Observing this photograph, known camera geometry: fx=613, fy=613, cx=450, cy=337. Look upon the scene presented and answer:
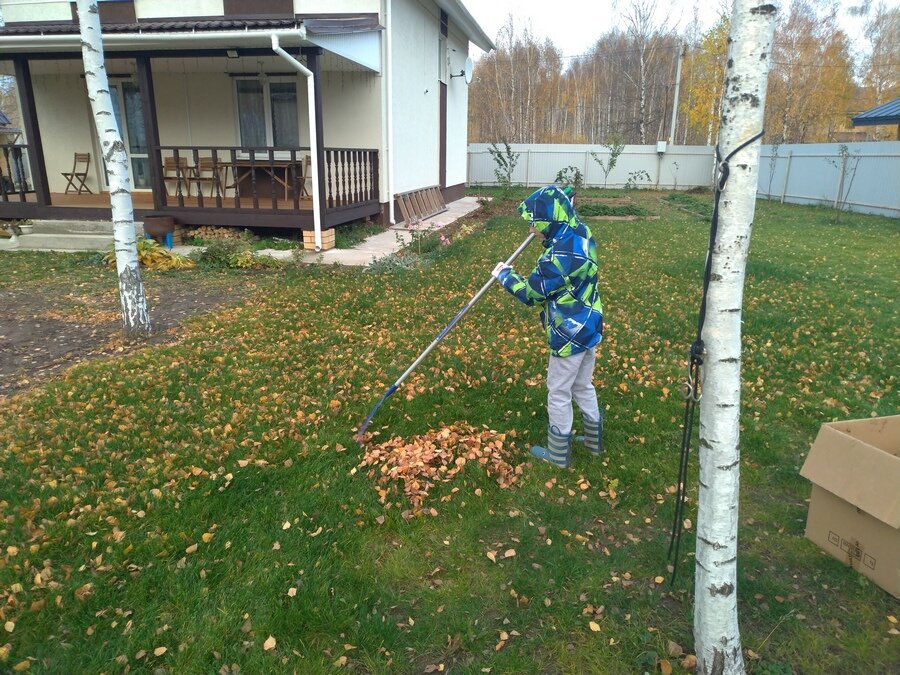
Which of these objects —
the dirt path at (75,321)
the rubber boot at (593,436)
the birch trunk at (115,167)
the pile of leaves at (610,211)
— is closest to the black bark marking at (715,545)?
the rubber boot at (593,436)

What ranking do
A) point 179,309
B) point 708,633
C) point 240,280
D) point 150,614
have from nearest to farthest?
point 708,633 → point 150,614 → point 179,309 → point 240,280

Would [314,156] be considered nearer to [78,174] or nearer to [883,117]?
[78,174]

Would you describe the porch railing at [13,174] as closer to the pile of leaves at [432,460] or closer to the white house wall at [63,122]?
the white house wall at [63,122]

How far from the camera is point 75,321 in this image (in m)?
6.54

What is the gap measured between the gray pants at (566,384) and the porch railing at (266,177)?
7.22m

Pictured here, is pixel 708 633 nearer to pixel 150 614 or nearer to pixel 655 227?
pixel 150 614

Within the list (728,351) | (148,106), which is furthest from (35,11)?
(728,351)

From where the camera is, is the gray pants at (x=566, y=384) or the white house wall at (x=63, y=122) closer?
the gray pants at (x=566, y=384)

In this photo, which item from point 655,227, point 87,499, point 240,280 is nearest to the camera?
point 87,499

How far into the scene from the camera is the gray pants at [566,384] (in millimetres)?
3537

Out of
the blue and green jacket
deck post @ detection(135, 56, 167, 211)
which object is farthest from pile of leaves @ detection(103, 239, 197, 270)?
the blue and green jacket

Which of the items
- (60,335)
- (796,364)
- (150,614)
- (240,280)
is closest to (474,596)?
(150,614)

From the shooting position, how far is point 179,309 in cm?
700

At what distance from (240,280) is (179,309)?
154 centimetres
